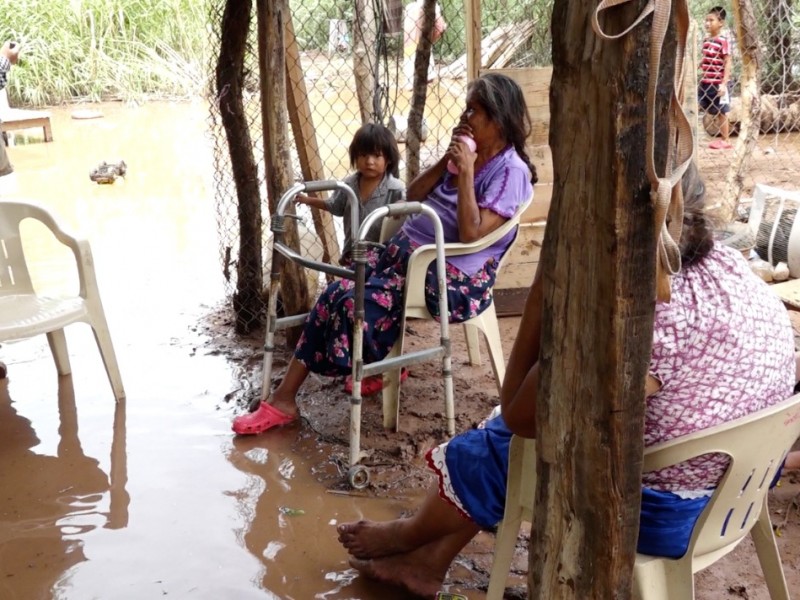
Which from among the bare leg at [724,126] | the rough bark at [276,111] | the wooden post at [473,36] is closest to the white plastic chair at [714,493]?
the rough bark at [276,111]

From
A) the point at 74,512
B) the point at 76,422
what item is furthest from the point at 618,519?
the point at 76,422

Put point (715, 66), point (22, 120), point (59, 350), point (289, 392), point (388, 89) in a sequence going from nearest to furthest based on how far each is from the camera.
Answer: point (289, 392) < point (59, 350) < point (388, 89) < point (715, 66) < point (22, 120)

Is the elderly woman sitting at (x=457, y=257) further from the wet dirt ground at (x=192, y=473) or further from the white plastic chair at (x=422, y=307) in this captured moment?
the wet dirt ground at (x=192, y=473)

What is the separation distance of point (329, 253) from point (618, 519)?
10.8 ft

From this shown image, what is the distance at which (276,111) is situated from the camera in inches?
156

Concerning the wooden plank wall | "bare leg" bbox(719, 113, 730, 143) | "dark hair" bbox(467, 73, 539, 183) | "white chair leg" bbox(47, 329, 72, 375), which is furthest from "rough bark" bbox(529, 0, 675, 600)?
"bare leg" bbox(719, 113, 730, 143)

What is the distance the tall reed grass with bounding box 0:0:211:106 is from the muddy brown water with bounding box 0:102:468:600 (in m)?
9.35

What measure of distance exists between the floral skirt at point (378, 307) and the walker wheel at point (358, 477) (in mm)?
406

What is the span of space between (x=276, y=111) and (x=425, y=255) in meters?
1.15

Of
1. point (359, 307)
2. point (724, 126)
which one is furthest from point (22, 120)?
point (359, 307)

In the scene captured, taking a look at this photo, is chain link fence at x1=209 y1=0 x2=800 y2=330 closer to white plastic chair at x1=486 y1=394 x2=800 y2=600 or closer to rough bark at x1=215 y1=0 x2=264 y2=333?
rough bark at x1=215 y1=0 x2=264 y2=333

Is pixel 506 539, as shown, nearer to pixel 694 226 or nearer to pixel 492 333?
pixel 694 226

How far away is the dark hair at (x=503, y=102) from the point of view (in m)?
3.35

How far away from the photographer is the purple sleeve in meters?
3.35
